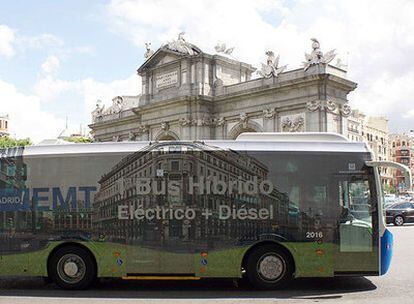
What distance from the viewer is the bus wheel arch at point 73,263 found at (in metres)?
9.26

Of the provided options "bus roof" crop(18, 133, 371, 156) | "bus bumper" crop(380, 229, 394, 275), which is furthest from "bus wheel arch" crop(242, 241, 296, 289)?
"bus roof" crop(18, 133, 371, 156)

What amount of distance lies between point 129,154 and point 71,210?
1.50 meters

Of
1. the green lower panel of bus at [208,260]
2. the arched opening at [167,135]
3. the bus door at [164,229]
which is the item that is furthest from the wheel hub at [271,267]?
the arched opening at [167,135]

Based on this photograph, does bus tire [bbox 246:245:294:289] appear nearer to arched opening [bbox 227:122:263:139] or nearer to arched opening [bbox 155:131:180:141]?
arched opening [bbox 227:122:263:139]

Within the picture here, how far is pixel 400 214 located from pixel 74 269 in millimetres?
23585

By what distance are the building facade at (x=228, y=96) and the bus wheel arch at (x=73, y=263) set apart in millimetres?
24604

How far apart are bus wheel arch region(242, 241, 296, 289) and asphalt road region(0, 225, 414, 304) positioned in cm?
19

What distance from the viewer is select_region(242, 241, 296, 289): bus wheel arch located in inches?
354

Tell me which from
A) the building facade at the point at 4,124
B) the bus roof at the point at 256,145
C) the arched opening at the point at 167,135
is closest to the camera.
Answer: the bus roof at the point at 256,145

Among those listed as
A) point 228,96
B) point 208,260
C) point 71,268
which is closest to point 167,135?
point 228,96

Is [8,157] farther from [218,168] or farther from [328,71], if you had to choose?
[328,71]

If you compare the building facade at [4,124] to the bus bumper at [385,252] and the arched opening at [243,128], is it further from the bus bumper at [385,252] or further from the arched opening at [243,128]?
the bus bumper at [385,252]

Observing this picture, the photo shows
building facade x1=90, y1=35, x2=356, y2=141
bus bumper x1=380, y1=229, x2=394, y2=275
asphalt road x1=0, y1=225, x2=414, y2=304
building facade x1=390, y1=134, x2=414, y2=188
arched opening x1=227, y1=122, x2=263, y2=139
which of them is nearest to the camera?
asphalt road x1=0, y1=225, x2=414, y2=304

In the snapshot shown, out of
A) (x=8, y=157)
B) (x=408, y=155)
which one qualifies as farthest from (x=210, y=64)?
(x=408, y=155)
